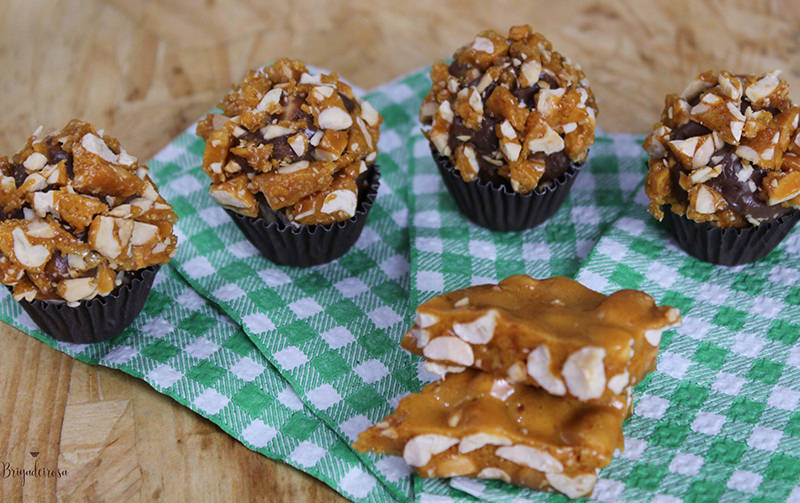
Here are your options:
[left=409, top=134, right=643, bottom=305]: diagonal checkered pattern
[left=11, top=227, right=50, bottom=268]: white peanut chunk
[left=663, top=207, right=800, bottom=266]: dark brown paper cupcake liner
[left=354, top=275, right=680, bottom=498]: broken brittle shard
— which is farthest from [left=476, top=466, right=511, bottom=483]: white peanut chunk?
[left=11, top=227, right=50, bottom=268]: white peanut chunk

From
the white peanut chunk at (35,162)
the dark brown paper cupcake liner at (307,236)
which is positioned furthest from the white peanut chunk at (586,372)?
the white peanut chunk at (35,162)

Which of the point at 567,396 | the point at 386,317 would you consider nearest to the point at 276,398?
the point at 386,317

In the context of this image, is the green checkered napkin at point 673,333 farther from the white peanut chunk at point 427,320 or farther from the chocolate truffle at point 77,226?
the chocolate truffle at point 77,226

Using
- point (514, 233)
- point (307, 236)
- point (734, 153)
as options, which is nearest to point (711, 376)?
point (734, 153)

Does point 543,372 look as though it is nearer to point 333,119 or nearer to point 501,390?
point 501,390

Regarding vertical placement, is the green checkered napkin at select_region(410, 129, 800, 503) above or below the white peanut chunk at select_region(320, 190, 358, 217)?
below

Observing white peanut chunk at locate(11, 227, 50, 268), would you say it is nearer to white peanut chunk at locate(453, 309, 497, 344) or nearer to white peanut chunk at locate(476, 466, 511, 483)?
white peanut chunk at locate(453, 309, 497, 344)
